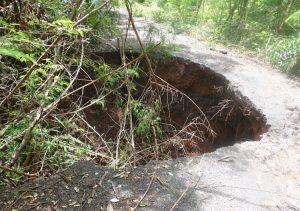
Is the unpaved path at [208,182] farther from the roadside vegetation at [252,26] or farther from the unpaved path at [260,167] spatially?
the roadside vegetation at [252,26]

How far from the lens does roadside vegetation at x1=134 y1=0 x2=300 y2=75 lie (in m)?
8.27

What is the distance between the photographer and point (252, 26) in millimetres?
10617

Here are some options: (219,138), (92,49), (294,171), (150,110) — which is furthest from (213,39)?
(294,171)

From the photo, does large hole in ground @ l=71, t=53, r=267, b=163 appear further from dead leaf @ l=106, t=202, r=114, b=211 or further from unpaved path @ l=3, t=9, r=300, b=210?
dead leaf @ l=106, t=202, r=114, b=211

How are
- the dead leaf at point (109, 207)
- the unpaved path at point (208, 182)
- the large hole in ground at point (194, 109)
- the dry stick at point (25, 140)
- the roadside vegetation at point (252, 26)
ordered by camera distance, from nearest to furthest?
the dead leaf at point (109, 207) < the unpaved path at point (208, 182) < the dry stick at point (25, 140) < the large hole in ground at point (194, 109) < the roadside vegetation at point (252, 26)

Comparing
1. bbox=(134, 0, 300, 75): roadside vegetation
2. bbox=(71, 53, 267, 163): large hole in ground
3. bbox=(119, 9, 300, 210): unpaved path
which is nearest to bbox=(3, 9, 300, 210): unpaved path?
bbox=(119, 9, 300, 210): unpaved path

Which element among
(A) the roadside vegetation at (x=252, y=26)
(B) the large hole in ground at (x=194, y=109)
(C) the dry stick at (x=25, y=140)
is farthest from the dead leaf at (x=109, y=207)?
(A) the roadside vegetation at (x=252, y=26)

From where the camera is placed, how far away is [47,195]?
3467mm

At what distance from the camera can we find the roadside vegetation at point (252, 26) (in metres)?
8.27

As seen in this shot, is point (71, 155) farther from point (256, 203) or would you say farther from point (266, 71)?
point (266, 71)

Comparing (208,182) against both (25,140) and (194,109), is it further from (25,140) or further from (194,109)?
(194,109)

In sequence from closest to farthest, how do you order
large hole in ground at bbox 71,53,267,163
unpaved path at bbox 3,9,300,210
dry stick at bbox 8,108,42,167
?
unpaved path at bbox 3,9,300,210, dry stick at bbox 8,108,42,167, large hole in ground at bbox 71,53,267,163

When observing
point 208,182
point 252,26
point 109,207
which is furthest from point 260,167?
point 252,26

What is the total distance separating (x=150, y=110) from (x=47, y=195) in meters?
2.15
